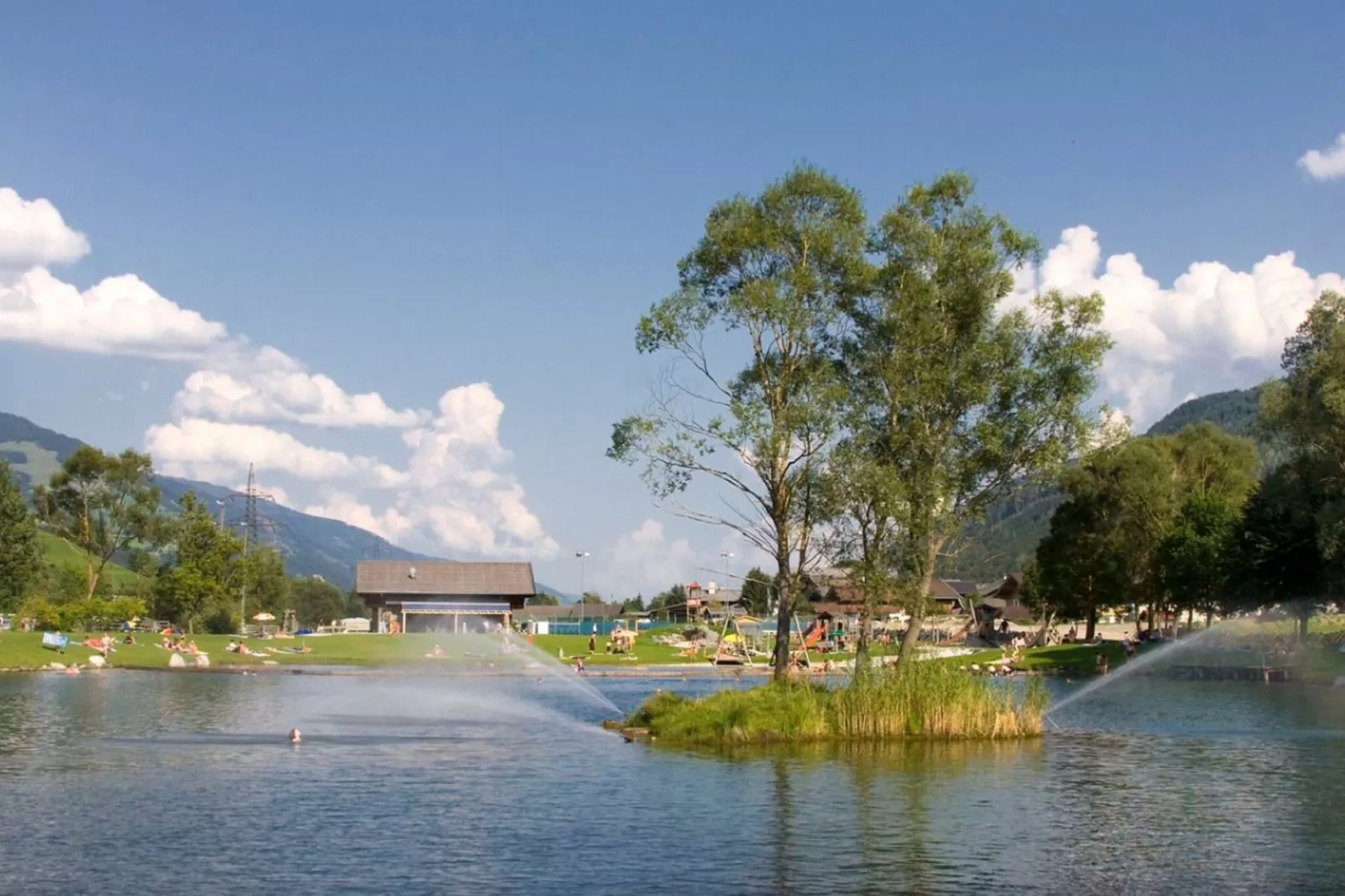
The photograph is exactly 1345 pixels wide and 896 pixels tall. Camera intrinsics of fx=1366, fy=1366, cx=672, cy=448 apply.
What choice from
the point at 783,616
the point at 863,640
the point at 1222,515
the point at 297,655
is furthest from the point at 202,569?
the point at 863,640

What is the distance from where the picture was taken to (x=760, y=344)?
189 ft

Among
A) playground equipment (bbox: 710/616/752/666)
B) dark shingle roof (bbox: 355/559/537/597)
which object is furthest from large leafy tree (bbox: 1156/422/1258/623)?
dark shingle roof (bbox: 355/559/537/597)

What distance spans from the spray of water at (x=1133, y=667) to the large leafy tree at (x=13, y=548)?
353 ft

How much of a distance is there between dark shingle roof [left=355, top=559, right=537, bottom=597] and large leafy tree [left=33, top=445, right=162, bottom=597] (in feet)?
89.5

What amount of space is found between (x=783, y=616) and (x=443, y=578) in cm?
12179

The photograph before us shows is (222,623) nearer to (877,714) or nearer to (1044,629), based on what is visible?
(1044,629)

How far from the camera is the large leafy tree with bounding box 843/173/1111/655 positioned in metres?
56.7

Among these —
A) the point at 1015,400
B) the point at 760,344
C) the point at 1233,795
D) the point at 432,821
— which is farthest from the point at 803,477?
the point at 432,821

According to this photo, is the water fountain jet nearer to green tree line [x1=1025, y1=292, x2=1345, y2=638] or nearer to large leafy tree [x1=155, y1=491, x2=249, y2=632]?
green tree line [x1=1025, y1=292, x2=1345, y2=638]

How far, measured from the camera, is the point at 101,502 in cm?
15238

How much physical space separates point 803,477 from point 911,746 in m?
11.8

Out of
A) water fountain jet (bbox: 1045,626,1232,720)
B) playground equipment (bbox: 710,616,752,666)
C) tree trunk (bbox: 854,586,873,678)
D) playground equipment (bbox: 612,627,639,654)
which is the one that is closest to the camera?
tree trunk (bbox: 854,586,873,678)

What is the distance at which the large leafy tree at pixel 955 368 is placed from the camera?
186ft

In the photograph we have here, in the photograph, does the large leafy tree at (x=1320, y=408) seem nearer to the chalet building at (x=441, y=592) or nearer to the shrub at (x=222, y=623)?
the chalet building at (x=441, y=592)
